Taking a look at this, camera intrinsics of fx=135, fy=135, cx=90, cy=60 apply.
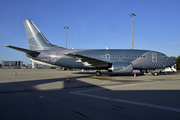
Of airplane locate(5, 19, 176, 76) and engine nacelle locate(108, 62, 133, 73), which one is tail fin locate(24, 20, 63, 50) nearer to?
airplane locate(5, 19, 176, 76)

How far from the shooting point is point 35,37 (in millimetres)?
20938

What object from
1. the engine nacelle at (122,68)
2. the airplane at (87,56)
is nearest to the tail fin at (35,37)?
the airplane at (87,56)

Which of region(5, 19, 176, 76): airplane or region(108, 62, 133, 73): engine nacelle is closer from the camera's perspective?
region(108, 62, 133, 73): engine nacelle

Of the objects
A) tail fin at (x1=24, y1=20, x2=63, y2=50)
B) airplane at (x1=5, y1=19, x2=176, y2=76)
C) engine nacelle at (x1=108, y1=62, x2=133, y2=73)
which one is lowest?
engine nacelle at (x1=108, y1=62, x2=133, y2=73)

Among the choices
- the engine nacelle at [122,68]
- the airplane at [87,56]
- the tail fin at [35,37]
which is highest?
the tail fin at [35,37]

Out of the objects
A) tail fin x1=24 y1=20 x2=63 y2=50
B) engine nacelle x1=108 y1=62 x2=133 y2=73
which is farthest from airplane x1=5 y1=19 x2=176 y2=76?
engine nacelle x1=108 y1=62 x2=133 y2=73

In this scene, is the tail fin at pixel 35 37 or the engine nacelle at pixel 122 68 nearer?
the engine nacelle at pixel 122 68

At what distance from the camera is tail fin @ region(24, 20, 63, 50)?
20.8 metres

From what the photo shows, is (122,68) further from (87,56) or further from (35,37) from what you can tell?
(35,37)

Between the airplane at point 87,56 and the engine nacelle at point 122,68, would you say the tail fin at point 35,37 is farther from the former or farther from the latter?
the engine nacelle at point 122,68

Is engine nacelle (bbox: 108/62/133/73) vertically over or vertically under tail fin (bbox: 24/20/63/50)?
under


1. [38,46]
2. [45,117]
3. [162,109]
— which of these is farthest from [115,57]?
[45,117]

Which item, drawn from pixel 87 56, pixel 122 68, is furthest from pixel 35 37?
pixel 122 68

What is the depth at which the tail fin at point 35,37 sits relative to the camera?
2077 cm
